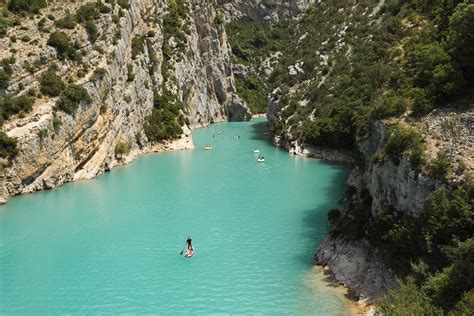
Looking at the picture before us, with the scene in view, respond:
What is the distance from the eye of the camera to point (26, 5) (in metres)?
50.9

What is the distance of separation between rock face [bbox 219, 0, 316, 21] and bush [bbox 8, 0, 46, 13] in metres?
96.0

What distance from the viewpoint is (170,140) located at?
6894 centimetres

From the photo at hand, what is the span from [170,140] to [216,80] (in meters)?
47.0

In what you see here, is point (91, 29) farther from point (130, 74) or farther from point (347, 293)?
point (347, 293)

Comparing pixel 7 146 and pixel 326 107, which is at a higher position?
pixel 326 107

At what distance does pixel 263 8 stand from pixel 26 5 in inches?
4194

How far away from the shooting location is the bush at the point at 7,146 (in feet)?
130

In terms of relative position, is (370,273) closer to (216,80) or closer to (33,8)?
(33,8)

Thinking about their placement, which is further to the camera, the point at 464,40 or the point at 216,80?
the point at 216,80

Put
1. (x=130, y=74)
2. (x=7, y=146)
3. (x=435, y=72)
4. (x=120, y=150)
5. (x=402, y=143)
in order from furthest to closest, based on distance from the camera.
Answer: (x=130, y=74)
(x=120, y=150)
(x=7, y=146)
(x=435, y=72)
(x=402, y=143)

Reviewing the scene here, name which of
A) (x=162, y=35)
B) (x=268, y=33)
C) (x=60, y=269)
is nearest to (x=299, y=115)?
(x=162, y=35)

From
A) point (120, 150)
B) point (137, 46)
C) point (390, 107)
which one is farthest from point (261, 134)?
point (390, 107)

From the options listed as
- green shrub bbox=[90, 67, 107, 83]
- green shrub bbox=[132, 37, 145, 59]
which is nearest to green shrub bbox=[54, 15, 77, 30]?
green shrub bbox=[90, 67, 107, 83]

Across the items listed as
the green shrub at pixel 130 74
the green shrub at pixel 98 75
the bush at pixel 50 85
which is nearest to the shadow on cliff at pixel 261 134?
the green shrub at pixel 130 74
